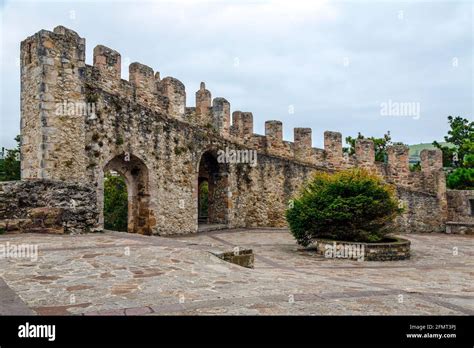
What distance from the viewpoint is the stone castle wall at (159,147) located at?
1211 cm

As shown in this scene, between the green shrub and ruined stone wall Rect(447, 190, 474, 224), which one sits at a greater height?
the green shrub

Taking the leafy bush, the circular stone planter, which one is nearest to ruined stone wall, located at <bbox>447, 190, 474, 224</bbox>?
the leafy bush

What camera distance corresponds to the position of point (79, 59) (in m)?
12.8

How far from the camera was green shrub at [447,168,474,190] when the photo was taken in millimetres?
22141

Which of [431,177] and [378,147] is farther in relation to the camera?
[378,147]

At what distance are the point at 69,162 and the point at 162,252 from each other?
6.41 meters

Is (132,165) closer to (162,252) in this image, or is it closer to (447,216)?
(162,252)

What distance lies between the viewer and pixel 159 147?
15547 mm

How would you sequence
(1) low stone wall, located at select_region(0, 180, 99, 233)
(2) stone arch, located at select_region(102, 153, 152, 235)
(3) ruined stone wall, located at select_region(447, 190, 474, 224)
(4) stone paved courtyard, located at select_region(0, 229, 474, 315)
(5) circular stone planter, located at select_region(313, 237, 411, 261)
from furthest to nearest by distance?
(3) ruined stone wall, located at select_region(447, 190, 474, 224) → (2) stone arch, located at select_region(102, 153, 152, 235) → (5) circular stone planter, located at select_region(313, 237, 411, 261) → (1) low stone wall, located at select_region(0, 180, 99, 233) → (4) stone paved courtyard, located at select_region(0, 229, 474, 315)

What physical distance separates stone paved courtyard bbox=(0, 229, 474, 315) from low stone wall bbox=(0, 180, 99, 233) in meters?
0.54

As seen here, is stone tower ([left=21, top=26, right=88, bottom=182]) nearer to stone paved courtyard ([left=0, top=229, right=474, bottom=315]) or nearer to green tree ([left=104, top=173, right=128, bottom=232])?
stone paved courtyard ([left=0, top=229, right=474, bottom=315])

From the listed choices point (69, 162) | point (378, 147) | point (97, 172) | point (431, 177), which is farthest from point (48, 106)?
point (378, 147)

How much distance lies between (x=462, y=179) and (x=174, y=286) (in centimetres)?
2160

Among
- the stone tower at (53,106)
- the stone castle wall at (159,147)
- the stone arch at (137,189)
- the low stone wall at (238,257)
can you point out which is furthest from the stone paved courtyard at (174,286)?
the stone arch at (137,189)
